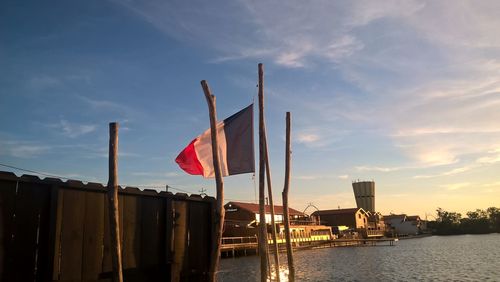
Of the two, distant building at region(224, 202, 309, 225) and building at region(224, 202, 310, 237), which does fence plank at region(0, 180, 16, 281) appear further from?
distant building at region(224, 202, 309, 225)

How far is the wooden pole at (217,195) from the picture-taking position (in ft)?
39.1

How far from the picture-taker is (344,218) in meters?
112

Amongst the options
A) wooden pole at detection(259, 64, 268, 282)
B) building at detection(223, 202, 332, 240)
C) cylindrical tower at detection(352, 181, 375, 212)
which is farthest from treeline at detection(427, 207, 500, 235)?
wooden pole at detection(259, 64, 268, 282)

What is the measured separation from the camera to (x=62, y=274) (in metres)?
8.80

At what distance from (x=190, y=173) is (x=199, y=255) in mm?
2993

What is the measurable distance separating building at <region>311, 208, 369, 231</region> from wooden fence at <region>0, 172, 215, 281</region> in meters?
100

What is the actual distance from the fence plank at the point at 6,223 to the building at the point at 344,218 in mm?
104568

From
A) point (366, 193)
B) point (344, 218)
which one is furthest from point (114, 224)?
point (366, 193)

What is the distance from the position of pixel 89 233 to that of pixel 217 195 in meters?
4.02

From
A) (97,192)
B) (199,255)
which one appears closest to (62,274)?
(97,192)

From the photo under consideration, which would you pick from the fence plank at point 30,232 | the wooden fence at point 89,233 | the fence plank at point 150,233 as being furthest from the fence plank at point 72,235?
the fence plank at point 150,233

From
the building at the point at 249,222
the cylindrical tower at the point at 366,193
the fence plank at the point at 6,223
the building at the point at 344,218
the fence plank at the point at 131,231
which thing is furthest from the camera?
the cylindrical tower at the point at 366,193

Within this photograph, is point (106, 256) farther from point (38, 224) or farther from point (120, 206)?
point (38, 224)

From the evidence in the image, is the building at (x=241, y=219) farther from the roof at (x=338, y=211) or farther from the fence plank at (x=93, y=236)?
the fence plank at (x=93, y=236)
